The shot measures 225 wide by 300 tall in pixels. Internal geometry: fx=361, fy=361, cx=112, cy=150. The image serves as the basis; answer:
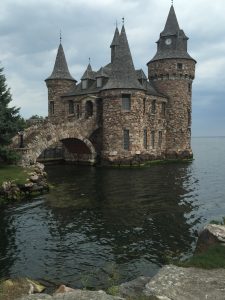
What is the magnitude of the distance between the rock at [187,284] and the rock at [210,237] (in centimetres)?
177

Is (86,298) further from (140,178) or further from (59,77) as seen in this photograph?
(59,77)

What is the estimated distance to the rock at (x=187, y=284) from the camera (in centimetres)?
860

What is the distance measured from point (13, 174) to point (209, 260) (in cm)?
1791

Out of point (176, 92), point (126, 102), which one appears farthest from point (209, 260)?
point (176, 92)

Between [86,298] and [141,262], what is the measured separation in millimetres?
5363

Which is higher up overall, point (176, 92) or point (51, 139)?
point (176, 92)

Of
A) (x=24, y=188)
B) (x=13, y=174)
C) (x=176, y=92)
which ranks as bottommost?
(x=24, y=188)

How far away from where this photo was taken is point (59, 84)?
162ft

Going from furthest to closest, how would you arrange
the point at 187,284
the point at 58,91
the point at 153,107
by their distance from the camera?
1. the point at 58,91
2. the point at 153,107
3. the point at 187,284

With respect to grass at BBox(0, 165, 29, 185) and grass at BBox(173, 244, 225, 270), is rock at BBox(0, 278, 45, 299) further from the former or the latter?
grass at BBox(0, 165, 29, 185)

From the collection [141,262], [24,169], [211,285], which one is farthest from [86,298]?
[24,169]

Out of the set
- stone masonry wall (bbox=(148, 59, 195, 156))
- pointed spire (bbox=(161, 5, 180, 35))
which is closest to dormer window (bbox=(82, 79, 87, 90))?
stone masonry wall (bbox=(148, 59, 195, 156))

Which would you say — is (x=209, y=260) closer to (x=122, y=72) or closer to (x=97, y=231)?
(x=97, y=231)

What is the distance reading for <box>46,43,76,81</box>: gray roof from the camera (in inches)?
1950
